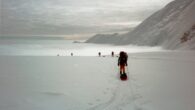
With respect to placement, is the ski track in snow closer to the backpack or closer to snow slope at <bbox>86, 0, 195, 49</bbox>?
the backpack

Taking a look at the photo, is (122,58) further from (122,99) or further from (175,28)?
(175,28)

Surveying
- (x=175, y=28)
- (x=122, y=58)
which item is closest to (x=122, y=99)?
(x=122, y=58)

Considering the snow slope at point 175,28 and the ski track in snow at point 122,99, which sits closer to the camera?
the ski track in snow at point 122,99

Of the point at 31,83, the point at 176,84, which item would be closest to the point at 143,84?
the point at 176,84

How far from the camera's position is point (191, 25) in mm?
108375

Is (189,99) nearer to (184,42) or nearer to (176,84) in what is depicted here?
(176,84)

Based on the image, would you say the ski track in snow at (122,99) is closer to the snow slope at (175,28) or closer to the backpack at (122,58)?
the backpack at (122,58)

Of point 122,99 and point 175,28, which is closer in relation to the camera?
point 122,99

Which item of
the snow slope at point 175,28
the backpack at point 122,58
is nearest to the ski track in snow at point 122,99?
the backpack at point 122,58

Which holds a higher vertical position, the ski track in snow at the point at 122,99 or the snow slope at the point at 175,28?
the snow slope at the point at 175,28

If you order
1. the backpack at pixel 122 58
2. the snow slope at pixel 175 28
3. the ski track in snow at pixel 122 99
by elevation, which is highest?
the snow slope at pixel 175 28

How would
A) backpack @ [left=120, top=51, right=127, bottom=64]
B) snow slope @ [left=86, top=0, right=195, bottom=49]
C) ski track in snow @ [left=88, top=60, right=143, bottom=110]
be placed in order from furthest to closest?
snow slope @ [left=86, top=0, right=195, bottom=49] < backpack @ [left=120, top=51, right=127, bottom=64] < ski track in snow @ [left=88, top=60, right=143, bottom=110]

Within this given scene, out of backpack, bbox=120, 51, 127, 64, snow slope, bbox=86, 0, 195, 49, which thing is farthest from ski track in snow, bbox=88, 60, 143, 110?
snow slope, bbox=86, 0, 195, 49

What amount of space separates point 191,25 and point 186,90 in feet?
345
